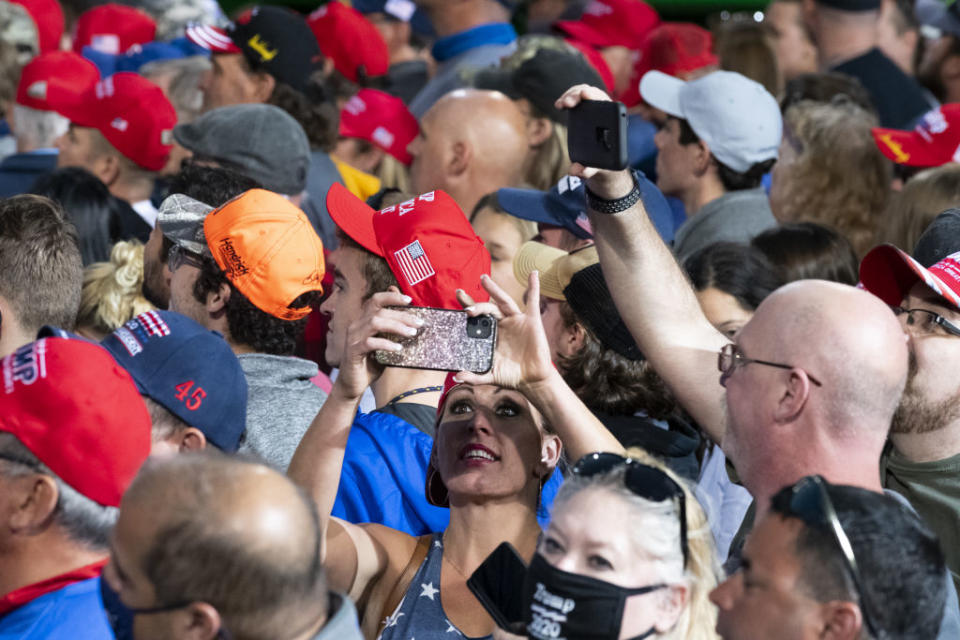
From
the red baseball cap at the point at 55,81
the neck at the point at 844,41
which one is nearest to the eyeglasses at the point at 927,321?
the red baseball cap at the point at 55,81

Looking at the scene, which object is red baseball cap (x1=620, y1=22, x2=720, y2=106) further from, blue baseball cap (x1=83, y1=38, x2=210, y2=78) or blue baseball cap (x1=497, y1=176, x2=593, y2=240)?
blue baseball cap (x1=497, y1=176, x2=593, y2=240)

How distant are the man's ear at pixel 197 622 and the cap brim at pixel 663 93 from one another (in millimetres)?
4088

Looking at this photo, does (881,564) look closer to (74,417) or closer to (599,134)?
→ (599,134)

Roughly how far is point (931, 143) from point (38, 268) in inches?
152

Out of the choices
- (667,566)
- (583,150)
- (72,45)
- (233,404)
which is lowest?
(72,45)

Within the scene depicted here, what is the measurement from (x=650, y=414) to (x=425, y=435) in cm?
77

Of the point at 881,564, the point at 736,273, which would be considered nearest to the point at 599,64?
the point at 736,273

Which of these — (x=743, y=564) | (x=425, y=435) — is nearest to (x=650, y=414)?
(x=425, y=435)

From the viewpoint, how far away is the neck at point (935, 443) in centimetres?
339

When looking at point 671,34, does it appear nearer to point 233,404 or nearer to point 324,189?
point 324,189

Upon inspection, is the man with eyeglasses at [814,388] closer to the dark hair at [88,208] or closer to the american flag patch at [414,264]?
the american flag patch at [414,264]

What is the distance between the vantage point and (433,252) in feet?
12.0

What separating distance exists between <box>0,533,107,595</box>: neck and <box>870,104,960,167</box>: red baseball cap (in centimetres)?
421

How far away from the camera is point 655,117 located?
7043 mm
